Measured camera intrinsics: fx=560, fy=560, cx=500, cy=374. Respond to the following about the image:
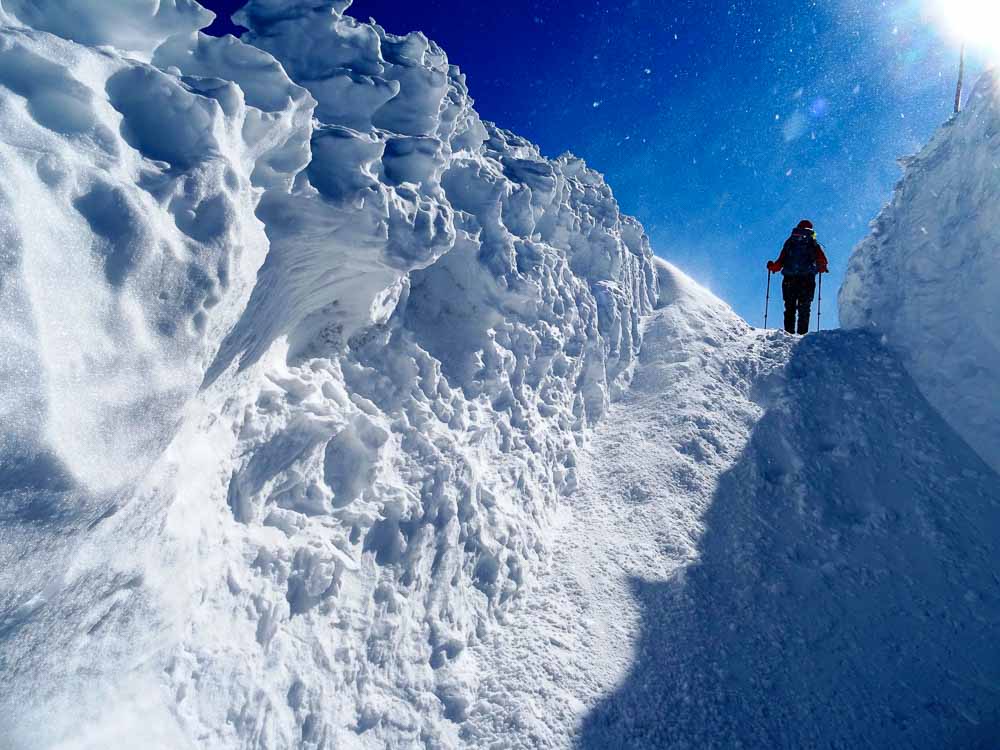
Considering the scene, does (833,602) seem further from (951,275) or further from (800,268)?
(800,268)

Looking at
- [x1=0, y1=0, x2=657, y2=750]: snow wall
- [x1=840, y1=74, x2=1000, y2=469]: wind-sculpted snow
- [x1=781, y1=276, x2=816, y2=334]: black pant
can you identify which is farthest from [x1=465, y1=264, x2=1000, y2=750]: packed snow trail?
[x1=781, y1=276, x2=816, y2=334]: black pant

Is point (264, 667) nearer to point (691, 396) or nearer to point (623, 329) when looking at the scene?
point (691, 396)

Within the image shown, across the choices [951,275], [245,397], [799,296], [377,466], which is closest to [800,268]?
[799,296]

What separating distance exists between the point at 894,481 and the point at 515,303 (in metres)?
5.04

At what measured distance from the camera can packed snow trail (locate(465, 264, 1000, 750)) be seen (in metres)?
4.39

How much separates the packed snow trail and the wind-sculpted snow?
1.24ft

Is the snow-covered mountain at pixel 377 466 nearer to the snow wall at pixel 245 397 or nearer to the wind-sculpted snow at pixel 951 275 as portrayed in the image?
the snow wall at pixel 245 397

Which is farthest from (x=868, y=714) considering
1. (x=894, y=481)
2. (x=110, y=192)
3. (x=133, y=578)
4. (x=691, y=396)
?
(x=110, y=192)

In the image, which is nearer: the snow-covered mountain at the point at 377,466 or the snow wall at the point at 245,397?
the snow wall at the point at 245,397

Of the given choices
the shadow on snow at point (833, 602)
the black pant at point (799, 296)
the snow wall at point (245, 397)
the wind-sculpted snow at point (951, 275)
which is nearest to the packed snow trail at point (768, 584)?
the shadow on snow at point (833, 602)

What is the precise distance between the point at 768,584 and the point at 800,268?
6794 mm

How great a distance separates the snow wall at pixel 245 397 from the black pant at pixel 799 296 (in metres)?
5.92

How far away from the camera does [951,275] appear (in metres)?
7.88

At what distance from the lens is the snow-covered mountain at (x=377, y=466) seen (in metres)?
2.43
